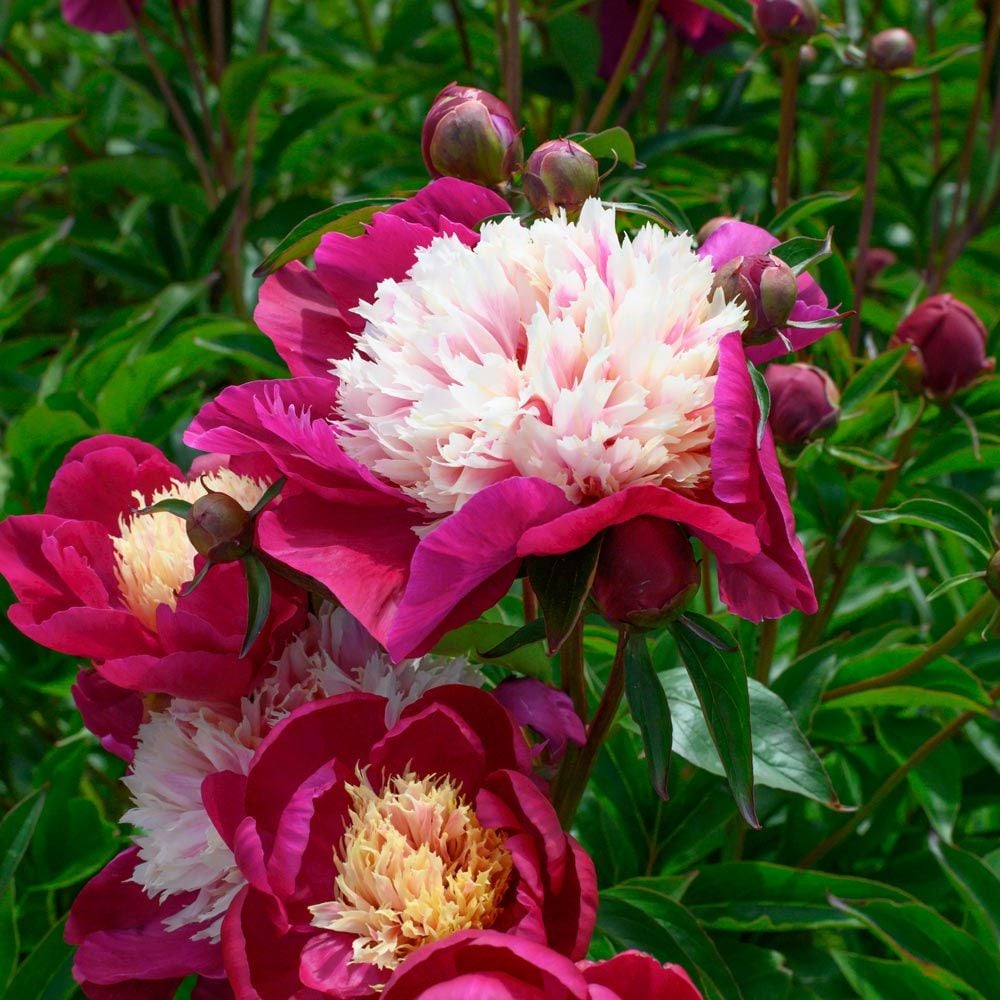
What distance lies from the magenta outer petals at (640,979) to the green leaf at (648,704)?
6 centimetres

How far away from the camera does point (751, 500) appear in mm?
398

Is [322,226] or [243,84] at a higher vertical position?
[322,226]

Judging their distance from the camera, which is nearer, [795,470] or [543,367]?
[543,367]

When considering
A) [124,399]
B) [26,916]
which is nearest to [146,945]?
[26,916]

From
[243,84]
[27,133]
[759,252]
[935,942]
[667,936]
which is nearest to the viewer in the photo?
[759,252]

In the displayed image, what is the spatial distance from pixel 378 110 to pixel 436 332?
4.68 feet

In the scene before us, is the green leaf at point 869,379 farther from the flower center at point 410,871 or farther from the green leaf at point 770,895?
the flower center at point 410,871

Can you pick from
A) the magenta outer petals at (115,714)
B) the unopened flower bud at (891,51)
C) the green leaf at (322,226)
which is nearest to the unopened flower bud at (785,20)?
the unopened flower bud at (891,51)

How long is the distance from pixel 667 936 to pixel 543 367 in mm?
328

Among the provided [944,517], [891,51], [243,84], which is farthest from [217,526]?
[243,84]

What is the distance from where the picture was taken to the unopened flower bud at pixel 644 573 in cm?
40

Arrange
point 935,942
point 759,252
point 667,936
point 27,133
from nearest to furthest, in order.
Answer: point 759,252, point 667,936, point 935,942, point 27,133

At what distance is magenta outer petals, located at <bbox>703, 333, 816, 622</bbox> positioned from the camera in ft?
1.28

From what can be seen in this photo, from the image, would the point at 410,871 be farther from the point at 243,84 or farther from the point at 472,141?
the point at 243,84
